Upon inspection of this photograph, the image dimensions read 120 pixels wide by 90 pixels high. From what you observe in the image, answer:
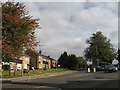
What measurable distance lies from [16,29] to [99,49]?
3509 inches

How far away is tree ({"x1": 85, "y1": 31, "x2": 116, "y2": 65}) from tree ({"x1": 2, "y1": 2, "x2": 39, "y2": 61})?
81508 millimetres

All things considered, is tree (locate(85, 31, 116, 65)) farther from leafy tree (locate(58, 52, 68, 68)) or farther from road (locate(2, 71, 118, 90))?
road (locate(2, 71, 118, 90))

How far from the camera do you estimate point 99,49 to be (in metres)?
127

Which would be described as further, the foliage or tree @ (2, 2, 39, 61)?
the foliage

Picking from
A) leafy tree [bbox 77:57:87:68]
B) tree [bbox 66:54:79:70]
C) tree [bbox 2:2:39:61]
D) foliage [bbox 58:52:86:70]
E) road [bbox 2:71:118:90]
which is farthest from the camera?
leafy tree [bbox 77:57:87:68]

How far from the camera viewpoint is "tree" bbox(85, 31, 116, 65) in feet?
405

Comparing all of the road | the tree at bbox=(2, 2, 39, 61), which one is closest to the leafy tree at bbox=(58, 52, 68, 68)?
the tree at bbox=(2, 2, 39, 61)

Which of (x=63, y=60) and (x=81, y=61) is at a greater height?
(x=63, y=60)

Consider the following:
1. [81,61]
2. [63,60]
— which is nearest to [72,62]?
[81,61]

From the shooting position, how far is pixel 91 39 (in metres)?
130

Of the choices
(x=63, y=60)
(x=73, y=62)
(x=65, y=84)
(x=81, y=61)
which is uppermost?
(x=63, y=60)

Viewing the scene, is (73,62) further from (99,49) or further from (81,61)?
(99,49)

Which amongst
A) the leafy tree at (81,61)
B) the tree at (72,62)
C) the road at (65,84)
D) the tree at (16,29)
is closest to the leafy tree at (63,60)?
the tree at (72,62)

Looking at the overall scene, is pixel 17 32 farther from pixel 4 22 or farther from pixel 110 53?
pixel 110 53
